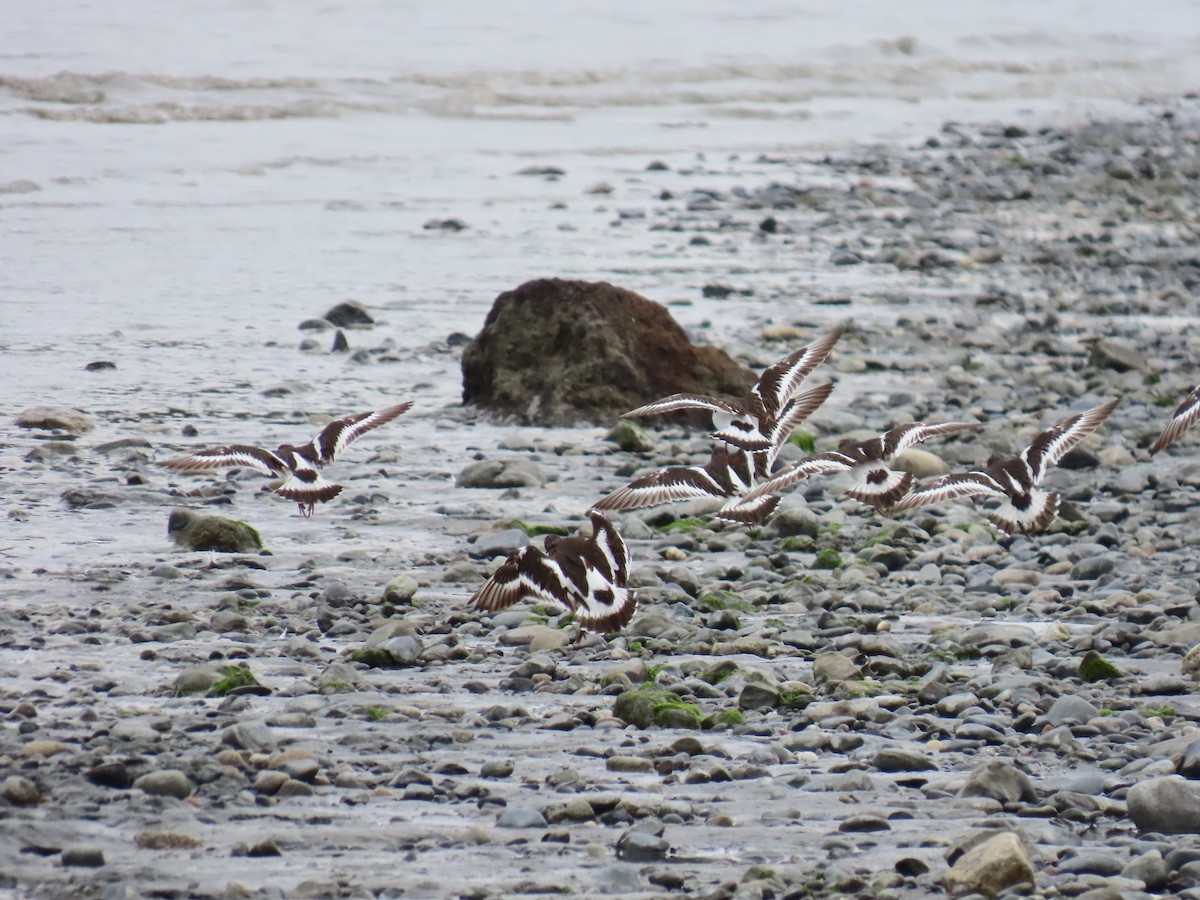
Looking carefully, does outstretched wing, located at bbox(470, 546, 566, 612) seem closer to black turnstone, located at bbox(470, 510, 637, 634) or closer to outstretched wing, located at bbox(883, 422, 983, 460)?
black turnstone, located at bbox(470, 510, 637, 634)

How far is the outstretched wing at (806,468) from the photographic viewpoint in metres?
7.12

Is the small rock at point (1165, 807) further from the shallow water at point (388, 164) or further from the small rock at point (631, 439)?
the small rock at point (631, 439)

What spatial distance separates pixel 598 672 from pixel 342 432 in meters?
2.43

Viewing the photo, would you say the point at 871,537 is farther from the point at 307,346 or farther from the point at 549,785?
the point at 307,346

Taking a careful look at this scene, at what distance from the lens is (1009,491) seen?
7062 mm

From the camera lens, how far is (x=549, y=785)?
14.2 ft

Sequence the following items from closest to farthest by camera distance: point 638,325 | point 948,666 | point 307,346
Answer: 1. point 948,666
2. point 638,325
3. point 307,346

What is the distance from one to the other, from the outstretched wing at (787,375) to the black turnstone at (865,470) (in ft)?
1.12

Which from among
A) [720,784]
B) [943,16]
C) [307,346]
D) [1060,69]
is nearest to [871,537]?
[720,784]

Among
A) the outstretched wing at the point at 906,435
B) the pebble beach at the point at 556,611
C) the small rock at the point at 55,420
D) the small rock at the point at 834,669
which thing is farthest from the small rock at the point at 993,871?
the small rock at the point at 55,420

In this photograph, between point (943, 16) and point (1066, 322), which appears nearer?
point (1066, 322)

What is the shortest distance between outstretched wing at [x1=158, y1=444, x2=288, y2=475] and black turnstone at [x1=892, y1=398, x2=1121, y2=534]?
8.83 ft

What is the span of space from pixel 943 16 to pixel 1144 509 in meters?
32.5

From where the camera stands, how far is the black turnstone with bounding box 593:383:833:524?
6980mm
